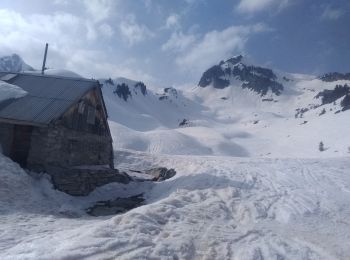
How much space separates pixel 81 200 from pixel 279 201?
→ 8.61 m

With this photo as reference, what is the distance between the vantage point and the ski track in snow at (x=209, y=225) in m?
8.56

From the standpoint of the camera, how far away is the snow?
20141 millimetres

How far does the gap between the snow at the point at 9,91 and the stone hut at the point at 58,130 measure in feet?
1.17

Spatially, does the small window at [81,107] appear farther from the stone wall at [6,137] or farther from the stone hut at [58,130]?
the stone wall at [6,137]

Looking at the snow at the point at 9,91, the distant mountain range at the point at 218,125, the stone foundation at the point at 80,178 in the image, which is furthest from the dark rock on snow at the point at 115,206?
the distant mountain range at the point at 218,125

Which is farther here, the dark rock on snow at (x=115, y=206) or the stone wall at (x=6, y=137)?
the stone wall at (x=6, y=137)

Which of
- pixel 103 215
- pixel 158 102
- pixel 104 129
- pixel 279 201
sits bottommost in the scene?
pixel 103 215

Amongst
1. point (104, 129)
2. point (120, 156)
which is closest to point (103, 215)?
point (104, 129)

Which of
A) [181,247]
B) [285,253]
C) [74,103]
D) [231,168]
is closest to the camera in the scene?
[181,247]

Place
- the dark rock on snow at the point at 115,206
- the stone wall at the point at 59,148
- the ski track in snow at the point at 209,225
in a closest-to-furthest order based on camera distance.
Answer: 1. the ski track in snow at the point at 209,225
2. the dark rock on snow at the point at 115,206
3. the stone wall at the point at 59,148

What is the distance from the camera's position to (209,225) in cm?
1154

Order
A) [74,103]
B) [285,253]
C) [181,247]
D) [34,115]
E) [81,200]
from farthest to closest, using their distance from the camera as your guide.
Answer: [74,103] → [34,115] → [81,200] → [285,253] → [181,247]

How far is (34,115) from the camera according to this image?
18.2 meters

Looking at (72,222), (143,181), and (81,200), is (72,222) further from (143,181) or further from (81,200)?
(143,181)
